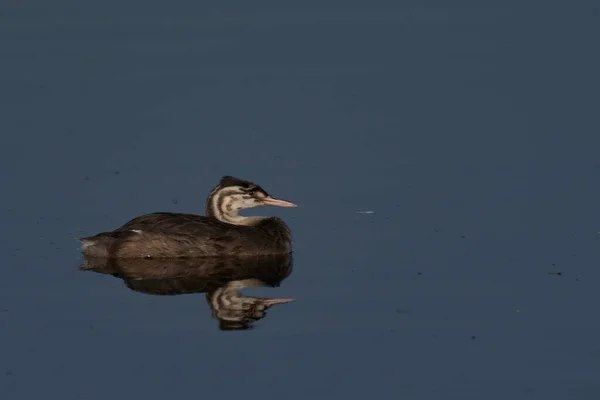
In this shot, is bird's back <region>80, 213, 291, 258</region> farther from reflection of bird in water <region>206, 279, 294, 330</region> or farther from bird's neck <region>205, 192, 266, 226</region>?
reflection of bird in water <region>206, 279, 294, 330</region>

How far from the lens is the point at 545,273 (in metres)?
14.8

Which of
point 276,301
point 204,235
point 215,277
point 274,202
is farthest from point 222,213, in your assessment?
point 276,301

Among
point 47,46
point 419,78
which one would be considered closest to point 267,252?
point 419,78

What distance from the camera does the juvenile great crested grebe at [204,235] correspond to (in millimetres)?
16344

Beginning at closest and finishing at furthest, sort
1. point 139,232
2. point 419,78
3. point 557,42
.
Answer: point 139,232 < point 419,78 < point 557,42

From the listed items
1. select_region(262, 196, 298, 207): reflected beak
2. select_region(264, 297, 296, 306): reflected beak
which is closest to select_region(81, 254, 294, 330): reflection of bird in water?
select_region(264, 297, 296, 306): reflected beak

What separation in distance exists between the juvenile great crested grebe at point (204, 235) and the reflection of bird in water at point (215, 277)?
0.28ft

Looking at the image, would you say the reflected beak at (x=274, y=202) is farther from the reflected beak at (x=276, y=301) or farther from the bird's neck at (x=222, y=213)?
the reflected beak at (x=276, y=301)

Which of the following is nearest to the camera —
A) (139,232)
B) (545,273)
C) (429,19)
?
(545,273)

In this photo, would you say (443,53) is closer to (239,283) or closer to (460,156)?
(460,156)

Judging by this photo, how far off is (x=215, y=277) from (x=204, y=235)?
1.06 meters

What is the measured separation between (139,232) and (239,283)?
148cm

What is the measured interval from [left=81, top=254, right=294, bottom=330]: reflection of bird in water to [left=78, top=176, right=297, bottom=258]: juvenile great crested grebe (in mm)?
86

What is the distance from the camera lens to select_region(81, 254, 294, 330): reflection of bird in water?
14242 millimetres
